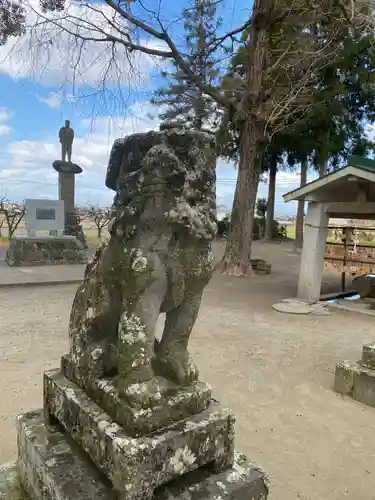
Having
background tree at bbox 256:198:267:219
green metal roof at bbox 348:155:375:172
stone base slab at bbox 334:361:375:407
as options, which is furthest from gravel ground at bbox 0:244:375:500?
background tree at bbox 256:198:267:219

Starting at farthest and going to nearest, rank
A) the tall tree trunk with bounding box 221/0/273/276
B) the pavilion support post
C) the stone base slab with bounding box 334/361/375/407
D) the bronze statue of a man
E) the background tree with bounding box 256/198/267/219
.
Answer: the background tree with bounding box 256/198/267/219
the bronze statue of a man
the tall tree trunk with bounding box 221/0/273/276
the pavilion support post
the stone base slab with bounding box 334/361/375/407

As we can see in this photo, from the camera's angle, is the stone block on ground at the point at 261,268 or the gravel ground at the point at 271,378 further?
the stone block on ground at the point at 261,268

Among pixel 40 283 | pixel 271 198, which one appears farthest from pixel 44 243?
pixel 271 198

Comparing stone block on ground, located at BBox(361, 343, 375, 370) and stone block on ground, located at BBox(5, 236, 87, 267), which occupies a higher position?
stone block on ground, located at BBox(5, 236, 87, 267)

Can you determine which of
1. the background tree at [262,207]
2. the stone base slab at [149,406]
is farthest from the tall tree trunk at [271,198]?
the stone base slab at [149,406]

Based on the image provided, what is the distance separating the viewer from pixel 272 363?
463 cm

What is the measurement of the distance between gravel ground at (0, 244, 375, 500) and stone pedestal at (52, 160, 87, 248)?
716cm

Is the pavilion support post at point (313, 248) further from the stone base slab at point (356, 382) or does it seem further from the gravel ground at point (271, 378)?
the stone base slab at point (356, 382)

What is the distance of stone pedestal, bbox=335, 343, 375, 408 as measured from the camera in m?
3.75

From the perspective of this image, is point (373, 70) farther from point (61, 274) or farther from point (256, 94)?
point (61, 274)

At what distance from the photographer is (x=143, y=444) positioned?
1471 mm

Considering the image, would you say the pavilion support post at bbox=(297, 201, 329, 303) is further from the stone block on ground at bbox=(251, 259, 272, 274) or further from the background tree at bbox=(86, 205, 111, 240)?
the background tree at bbox=(86, 205, 111, 240)

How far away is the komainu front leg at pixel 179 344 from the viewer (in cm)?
175

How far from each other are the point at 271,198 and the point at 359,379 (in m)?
18.2
